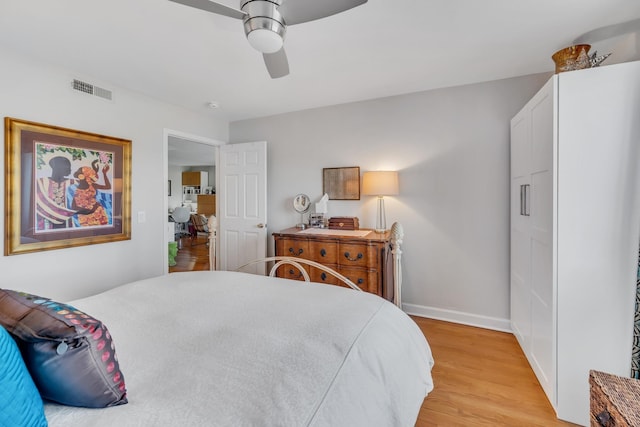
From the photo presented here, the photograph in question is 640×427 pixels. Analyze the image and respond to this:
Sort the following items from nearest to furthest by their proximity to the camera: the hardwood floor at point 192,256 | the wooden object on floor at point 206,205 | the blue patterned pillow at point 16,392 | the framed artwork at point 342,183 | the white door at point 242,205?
the blue patterned pillow at point 16,392 < the framed artwork at point 342,183 < the white door at point 242,205 < the hardwood floor at point 192,256 < the wooden object on floor at point 206,205

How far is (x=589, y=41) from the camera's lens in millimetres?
2105

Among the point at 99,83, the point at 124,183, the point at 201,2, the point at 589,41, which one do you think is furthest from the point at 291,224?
the point at 589,41

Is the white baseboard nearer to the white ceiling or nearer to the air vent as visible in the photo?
the white ceiling

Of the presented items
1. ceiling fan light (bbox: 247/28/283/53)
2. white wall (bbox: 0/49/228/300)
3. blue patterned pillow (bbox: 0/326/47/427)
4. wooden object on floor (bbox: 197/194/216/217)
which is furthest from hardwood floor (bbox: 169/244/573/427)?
wooden object on floor (bbox: 197/194/216/217)

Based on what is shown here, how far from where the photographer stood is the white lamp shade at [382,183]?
308cm

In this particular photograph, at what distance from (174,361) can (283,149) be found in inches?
127

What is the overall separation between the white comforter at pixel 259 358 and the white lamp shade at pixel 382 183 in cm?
166

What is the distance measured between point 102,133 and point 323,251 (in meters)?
2.44

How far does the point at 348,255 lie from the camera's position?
2889mm

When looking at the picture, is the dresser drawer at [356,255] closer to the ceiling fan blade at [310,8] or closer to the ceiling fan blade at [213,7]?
the ceiling fan blade at [310,8]

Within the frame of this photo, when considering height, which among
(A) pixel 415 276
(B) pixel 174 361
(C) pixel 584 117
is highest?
(C) pixel 584 117

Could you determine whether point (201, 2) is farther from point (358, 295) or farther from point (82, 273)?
point (82, 273)

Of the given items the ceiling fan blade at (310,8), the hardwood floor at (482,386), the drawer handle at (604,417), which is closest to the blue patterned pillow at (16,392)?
the ceiling fan blade at (310,8)

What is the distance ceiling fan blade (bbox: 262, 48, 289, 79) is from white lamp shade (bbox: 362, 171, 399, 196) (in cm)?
155
